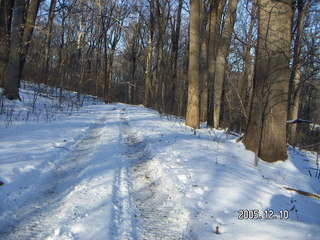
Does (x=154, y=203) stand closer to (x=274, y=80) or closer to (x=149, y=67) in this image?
(x=274, y=80)

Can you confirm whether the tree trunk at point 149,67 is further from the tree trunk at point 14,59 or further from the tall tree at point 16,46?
the tree trunk at point 14,59

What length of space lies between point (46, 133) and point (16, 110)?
378 centimetres

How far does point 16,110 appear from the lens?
9.83 metres

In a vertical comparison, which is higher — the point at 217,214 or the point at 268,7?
the point at 268,7

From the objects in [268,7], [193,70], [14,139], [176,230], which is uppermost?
[268,7]

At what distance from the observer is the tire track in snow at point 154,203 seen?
287cm

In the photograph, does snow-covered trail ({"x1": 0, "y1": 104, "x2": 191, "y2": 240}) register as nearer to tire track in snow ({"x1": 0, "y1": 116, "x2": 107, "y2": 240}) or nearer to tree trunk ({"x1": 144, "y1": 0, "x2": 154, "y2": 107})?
tire track in snow ({"x1": 0, "y1": 116, "x2": 107, "y2": 240})

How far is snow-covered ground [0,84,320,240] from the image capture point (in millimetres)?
2805

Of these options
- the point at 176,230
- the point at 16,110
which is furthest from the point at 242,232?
the point at 16,110

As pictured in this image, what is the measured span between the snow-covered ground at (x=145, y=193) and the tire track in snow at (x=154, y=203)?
1 cm

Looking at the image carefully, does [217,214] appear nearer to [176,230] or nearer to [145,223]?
[176,230]

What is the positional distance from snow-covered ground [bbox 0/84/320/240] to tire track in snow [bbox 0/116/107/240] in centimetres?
1

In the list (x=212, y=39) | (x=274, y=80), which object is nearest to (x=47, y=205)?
(x=274, y=80)

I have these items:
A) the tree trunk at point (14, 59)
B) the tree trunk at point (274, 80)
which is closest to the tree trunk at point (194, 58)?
the tree trunk at point (274, 80)
